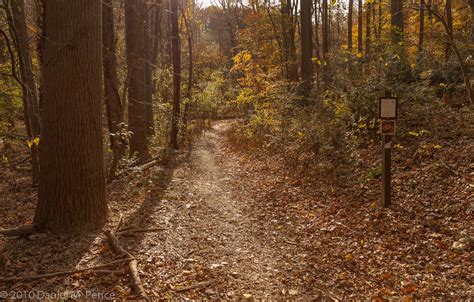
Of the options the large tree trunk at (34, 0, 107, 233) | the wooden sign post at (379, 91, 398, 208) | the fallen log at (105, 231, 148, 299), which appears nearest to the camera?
the fallen log at (105, 231, 148, 299)

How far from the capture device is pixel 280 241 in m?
5.92

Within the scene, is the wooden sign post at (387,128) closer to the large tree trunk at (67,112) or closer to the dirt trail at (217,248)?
the dirt trail at (217,248)

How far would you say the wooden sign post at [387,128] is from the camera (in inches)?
238

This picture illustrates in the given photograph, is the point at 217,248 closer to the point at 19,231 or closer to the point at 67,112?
the point at 19,231


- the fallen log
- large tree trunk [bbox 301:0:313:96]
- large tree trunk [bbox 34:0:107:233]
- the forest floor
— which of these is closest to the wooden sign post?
the forest floor

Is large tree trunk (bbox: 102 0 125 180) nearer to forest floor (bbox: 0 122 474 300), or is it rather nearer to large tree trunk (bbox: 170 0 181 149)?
forest floor (bbox: 0 122 474 300)

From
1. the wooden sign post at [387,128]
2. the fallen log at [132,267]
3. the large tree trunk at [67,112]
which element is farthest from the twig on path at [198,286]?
the wooden sign post at [387,128]

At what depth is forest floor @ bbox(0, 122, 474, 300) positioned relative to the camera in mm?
4238

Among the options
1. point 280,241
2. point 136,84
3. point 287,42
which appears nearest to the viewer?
point 280,241

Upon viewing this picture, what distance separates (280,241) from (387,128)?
276 centimetres

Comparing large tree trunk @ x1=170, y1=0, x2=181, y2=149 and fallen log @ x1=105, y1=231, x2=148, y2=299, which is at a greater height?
large tree trunk @ x1=170, y1=0, x2=181, y2=149

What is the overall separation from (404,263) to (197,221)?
11.9 ft

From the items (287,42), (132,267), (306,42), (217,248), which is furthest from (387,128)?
(287,42)

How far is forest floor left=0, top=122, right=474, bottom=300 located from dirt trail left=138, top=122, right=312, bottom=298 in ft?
0.06
